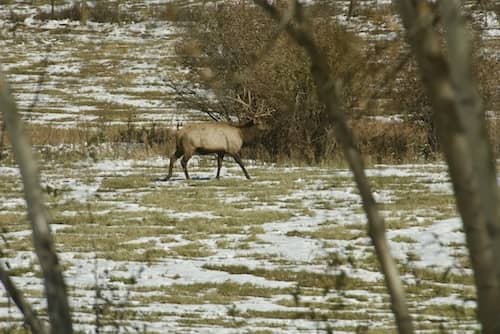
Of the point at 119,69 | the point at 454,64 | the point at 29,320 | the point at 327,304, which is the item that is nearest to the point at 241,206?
the point at 327,304

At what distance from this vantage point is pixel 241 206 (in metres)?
15.6

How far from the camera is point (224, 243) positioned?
11.8 meters

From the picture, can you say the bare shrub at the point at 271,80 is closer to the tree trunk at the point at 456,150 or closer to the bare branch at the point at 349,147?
the bare branch at the point at 349,147

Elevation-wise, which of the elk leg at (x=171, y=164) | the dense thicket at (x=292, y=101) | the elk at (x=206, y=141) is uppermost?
the dense thicket at (x=292, y=101)

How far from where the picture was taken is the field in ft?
22.4

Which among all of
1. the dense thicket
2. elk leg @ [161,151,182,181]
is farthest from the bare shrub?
elk leg @ [161,151,182,181]

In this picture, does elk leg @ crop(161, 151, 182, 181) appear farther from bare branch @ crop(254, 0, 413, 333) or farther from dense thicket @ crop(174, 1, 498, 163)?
bare branch @ crop(254, 0, 413, 333)

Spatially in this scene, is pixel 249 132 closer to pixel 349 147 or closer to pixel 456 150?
pixel 349 147

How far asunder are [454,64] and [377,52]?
29.3 inches

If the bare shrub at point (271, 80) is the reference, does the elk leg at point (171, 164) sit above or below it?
below

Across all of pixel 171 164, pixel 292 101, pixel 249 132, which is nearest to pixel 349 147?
pixel 171 164

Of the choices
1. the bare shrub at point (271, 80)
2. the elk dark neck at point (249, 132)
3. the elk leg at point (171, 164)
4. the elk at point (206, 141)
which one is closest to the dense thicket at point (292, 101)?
the bare shrub at point (271, 80)

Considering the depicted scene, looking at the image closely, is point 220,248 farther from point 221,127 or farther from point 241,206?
point 221,127

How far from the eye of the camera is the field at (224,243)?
681 centimetres
